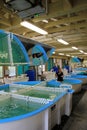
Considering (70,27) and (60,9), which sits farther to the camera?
(70,27)

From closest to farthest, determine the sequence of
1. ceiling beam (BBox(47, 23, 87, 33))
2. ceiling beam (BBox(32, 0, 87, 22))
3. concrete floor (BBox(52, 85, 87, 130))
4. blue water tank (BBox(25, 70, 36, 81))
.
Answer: ceiling beam (BBox(32, 0, 87, 22)), concrete floor (BBox(52, 85, 87, 130)), ceiling beam (BBox(47, 23, 87, 33)), blue water tank (BBox(25, 70, 36, 81))

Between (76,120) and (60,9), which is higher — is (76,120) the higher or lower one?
the lower one

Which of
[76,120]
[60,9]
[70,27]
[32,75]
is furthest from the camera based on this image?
[32,75]

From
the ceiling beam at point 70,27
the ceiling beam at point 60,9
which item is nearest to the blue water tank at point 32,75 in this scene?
the ceiling beam at point 70,27

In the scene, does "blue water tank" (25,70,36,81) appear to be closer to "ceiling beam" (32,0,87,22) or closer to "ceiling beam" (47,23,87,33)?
"ceiling beam" (47,23,87,33)

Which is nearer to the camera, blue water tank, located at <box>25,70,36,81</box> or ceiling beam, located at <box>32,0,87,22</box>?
ceiling beam, located at <box>32,0,87,22</box>

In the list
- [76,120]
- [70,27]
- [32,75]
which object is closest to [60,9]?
[70,27]

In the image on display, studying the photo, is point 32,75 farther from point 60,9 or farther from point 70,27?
point 60,9

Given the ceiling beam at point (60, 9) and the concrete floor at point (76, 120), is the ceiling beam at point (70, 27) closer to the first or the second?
the ceiling beam at point (60, 9)

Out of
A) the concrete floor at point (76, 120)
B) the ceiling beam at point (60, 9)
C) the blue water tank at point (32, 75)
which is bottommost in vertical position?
the concrete floor at point (76, 120)

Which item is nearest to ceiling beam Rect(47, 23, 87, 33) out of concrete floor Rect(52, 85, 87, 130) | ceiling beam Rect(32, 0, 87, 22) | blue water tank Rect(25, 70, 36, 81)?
ceiling beam Rect(32, 0, 87, 22)

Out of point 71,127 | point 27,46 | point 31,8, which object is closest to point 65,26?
point 27,46

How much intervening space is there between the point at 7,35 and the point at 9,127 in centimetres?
142

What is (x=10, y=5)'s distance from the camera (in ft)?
6.57
